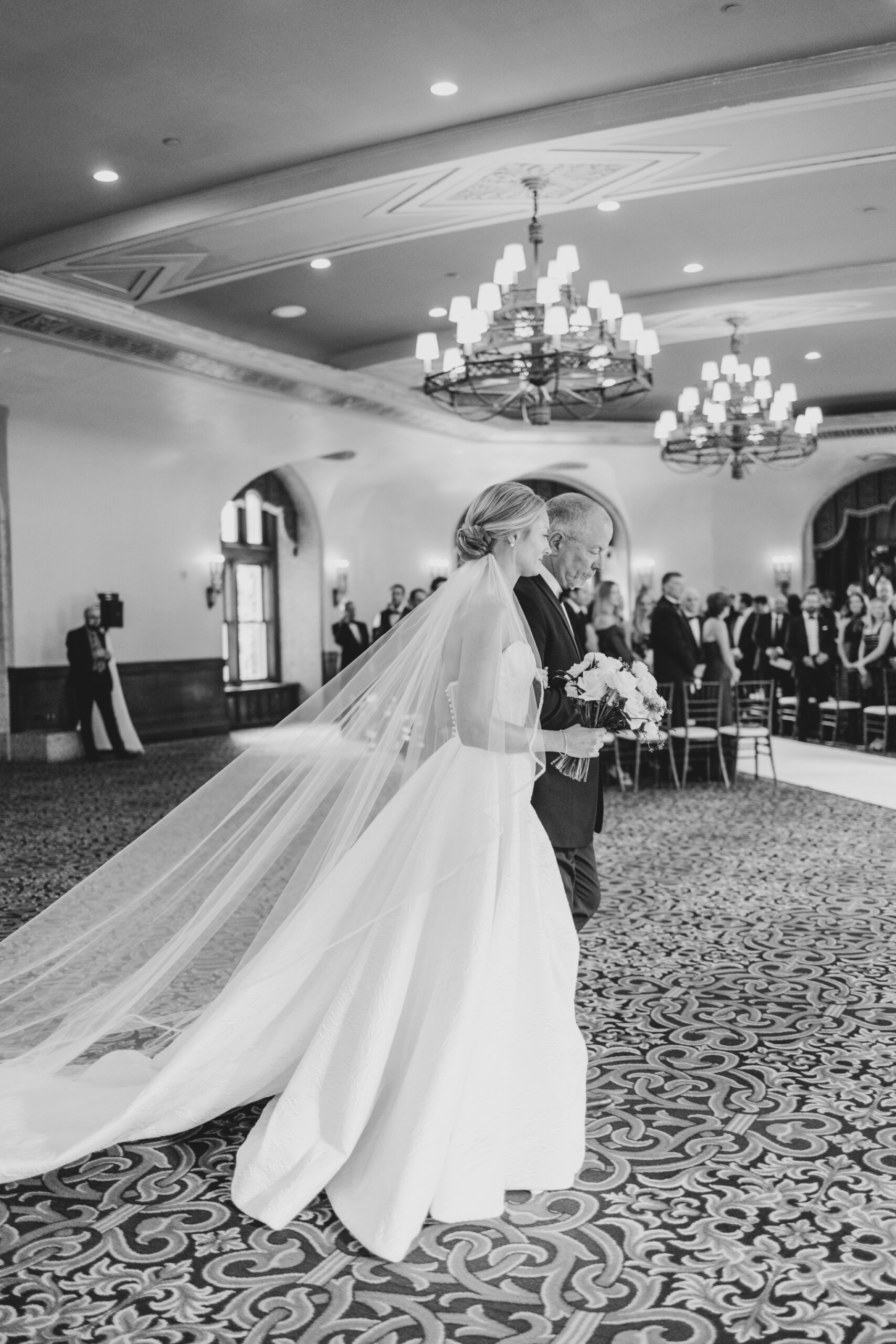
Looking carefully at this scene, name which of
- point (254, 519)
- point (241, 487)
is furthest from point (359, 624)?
point (241, 487)

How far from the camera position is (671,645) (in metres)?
9.48

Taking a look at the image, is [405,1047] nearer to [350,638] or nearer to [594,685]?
[594,685]

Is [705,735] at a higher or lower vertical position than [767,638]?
lower

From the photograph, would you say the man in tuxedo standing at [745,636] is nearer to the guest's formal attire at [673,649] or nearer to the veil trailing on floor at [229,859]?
the guest's formal attire at [673,649]

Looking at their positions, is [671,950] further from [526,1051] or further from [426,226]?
[426,226]

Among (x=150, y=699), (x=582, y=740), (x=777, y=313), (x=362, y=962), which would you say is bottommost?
(x=362, y=962)

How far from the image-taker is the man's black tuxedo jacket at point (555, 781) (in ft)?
11.2

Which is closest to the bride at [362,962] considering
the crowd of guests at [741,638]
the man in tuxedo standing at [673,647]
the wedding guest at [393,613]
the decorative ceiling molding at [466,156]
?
the crowd of guests at [741,638]

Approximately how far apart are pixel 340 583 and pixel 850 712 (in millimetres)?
7810

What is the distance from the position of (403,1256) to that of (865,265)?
32.3 ft

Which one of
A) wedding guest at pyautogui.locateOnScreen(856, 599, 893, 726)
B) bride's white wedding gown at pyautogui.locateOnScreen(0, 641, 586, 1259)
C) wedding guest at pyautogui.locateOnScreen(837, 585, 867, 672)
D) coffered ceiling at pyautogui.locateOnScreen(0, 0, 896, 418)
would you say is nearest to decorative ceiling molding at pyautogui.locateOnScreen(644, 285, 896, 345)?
Answer: coffered ceiling at pyautogui.locateOnScreen(0, 0, 896, 418)

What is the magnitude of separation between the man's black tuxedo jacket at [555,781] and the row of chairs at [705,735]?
18.6 feet

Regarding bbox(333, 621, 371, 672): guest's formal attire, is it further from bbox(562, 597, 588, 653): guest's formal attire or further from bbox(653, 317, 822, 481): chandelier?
bbox(562, 597, 588, 653): guest's formal attire

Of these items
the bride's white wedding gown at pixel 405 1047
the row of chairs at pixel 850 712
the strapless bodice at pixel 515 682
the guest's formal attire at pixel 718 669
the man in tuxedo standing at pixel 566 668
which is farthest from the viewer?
the row of chairs at pixel 850 712
